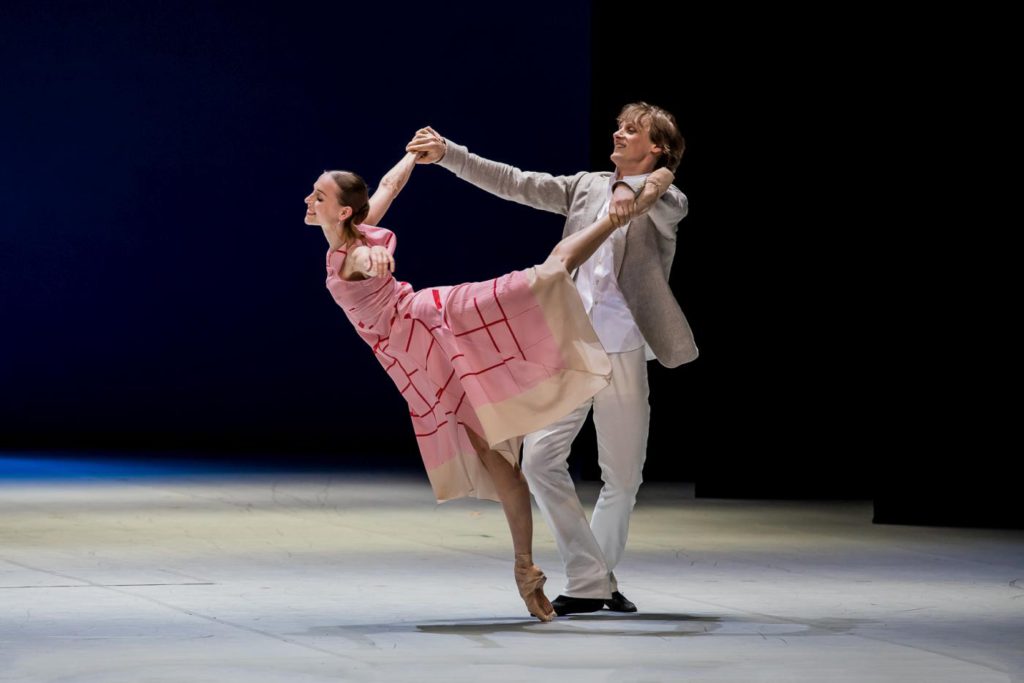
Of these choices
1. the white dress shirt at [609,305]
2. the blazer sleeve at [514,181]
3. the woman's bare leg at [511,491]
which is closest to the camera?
the woman's bare leg at [511,491]

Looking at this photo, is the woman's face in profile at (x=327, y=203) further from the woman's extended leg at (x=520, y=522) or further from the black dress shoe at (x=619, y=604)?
the black dress shoe at (x=619, y=604)

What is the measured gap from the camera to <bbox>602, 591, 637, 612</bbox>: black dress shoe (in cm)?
408

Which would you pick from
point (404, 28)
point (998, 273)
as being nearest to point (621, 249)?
point (998, 273)

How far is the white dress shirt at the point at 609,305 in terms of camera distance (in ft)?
→ 13.7

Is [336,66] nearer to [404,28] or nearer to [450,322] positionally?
[404,28]

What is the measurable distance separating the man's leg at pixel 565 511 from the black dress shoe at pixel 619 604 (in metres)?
0.05

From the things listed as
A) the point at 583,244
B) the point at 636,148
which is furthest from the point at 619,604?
the point at 636,148

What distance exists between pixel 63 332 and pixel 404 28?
10.2ft

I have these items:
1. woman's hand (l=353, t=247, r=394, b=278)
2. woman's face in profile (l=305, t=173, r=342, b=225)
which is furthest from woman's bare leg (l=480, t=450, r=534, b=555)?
woman's face in profile (l=305, t=173, r=342, b=225)

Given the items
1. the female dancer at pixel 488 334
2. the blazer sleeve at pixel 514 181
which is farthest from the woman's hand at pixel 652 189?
the blazer sleeve at pixel 514 181

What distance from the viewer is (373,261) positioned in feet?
12.2

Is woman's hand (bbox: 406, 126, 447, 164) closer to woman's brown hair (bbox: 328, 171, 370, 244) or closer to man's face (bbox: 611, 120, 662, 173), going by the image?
woman's brown hair (bbox: 328, 171, 370, 244)

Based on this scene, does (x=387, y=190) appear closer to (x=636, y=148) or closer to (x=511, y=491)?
(x=636, y=148)

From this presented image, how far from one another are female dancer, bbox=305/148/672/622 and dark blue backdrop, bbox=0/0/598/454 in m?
7.26
